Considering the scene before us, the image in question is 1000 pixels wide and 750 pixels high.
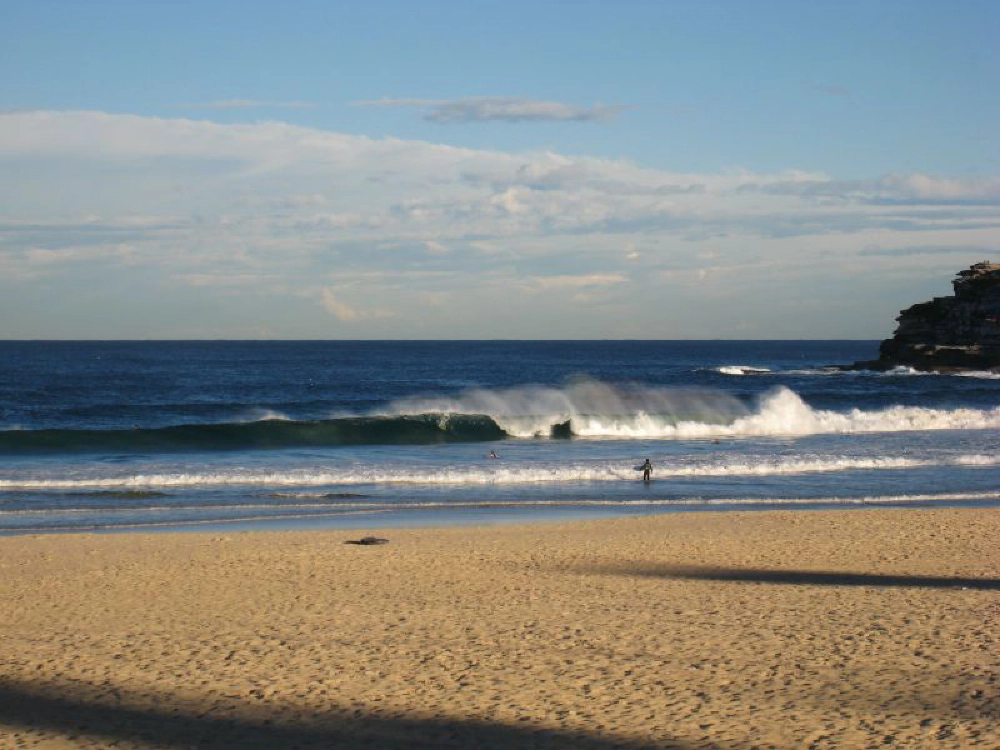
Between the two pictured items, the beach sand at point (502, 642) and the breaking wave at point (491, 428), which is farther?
the breaking wave at point (491, 428)

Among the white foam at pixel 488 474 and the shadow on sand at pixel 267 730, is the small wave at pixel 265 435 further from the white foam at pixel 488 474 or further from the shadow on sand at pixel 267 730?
the shadow on sand at pixel 267 730

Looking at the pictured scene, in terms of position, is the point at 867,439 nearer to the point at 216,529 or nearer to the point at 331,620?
the point at 216,529

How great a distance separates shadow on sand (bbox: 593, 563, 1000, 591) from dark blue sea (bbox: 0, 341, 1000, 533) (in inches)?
229

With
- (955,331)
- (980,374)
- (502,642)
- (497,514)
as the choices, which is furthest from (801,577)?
(955,331)

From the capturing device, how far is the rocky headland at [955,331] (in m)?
78.2

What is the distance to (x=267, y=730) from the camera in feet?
25.6

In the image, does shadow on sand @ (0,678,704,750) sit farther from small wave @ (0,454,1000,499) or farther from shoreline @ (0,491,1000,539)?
small wave @ (0,454,1000,499)

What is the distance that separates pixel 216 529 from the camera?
18.6m

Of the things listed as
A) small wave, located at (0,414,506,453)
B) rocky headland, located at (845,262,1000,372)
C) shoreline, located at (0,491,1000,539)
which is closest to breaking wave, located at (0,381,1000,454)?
small wave, located at (0,414,506,453)

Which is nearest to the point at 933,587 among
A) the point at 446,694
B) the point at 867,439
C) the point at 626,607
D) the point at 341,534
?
the point at 626,607

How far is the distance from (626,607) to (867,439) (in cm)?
2545

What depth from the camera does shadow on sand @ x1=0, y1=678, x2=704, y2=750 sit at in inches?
292

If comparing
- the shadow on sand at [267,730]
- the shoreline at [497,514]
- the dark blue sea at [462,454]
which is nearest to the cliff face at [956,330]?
the dark blue sea at [462,454]

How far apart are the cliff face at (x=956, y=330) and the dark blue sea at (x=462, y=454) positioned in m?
13.2
